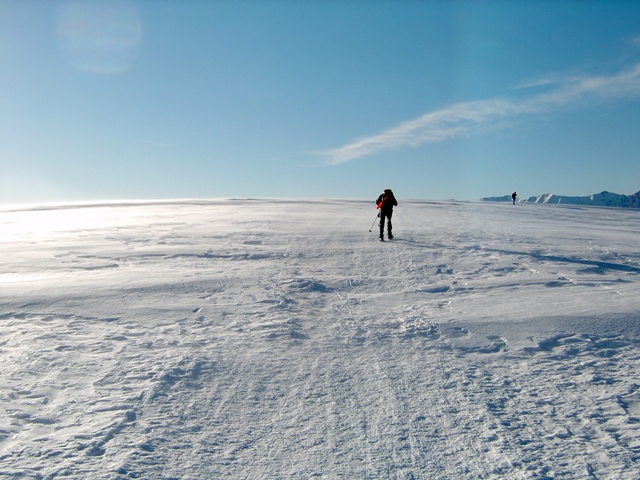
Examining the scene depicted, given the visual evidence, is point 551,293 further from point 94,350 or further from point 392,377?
point 94,350

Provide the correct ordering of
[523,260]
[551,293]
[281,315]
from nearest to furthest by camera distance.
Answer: [281,315]
[551,293]
[523,260]

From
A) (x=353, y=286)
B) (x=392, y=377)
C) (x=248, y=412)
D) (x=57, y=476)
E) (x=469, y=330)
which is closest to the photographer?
(x=57, y=476)

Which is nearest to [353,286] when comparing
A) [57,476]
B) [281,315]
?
[281,315]

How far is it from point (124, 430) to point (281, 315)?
309 cm

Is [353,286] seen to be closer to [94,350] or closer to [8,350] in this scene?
[94,350]

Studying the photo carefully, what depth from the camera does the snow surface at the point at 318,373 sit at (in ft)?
10.6

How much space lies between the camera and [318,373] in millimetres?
4539

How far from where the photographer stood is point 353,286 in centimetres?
823

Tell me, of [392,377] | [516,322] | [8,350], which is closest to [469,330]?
[516,322]

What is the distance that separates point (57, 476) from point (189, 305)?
12.5 ft

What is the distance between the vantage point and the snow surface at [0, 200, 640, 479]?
10.6 feet

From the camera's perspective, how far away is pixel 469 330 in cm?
581

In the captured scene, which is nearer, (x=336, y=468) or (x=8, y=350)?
(x=336, y=468)

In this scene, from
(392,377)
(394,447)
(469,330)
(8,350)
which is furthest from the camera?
(469,330)
